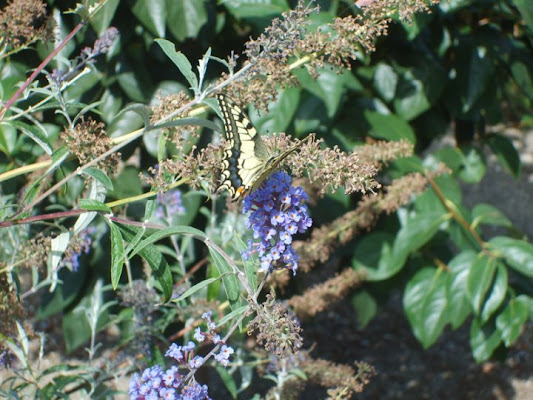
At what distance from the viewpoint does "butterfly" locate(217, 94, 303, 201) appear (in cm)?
124

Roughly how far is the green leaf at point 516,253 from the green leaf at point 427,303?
24 centimetres

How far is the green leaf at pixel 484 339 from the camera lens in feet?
8.98

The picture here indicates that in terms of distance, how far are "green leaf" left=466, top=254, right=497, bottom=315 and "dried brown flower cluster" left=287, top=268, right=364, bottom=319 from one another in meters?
0.49

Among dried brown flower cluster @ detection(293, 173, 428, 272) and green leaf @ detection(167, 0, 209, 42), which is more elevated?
green leaf @ detection(167, 0, 209, 42)

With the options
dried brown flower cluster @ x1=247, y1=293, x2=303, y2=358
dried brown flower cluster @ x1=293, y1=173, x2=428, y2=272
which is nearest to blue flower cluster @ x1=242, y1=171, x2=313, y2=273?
dried brown flower cluster @ x1=247, y1=293, x2=303, y2=358

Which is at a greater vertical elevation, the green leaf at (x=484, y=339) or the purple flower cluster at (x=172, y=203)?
the purple flower cluster at (x=172, y=203)

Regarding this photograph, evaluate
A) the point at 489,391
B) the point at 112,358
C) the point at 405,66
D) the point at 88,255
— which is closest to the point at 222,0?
the point at 405,66

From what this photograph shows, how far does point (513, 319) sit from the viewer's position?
2.69 metres

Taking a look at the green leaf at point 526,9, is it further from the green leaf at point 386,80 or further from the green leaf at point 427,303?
the green leaf at point 427,303

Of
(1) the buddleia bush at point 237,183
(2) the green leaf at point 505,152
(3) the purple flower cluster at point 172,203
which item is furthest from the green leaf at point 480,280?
(3) the purple flower cluster at point 172,203

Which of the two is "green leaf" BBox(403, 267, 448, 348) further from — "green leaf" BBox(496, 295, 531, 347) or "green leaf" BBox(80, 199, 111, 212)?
"green leaf" BBox(80, 199, 111, 212)

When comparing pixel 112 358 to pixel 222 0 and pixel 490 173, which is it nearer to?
pixel 222 0

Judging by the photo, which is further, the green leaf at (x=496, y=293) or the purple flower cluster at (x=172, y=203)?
the green leaf at (x=496, y=293)

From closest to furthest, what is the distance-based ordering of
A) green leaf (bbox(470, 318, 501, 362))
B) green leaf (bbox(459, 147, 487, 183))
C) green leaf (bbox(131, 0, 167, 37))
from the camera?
green leaf (bbox(131, 0, 167, 37)) < green leaf (bbox(470, 318, 501, 362)) < green leaf (bbox(459, 147, 487, 183))
